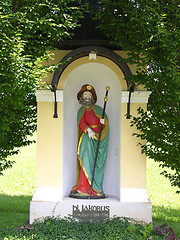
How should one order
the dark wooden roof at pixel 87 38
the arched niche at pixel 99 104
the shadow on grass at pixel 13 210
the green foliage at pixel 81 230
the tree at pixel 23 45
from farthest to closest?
the shadow on grass at pixel 13 210 < the arched niche at pixel 99 104 < the dark wooden roof at pixel 87 38 < the green foliage at pixel 81 230 < the tree at pixel 23 45

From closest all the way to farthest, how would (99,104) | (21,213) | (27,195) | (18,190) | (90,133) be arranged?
1. (90,133)
2. (99,104)
3. (21,213)
4. (27,195)
5. (18,190)

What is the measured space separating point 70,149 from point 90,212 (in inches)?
52.9

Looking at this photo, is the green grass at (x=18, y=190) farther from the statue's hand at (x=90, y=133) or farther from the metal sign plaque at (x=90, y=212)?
the statue's hand at (x=90, y=133)

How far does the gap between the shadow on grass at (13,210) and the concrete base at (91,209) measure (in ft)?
4.81

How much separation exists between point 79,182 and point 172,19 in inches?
131

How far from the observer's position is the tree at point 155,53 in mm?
5527

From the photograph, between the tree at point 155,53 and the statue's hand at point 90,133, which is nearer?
the tree at point 155,53

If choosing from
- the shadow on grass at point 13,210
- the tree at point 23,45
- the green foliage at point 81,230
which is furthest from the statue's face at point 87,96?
the shadow on grass at point 13,210

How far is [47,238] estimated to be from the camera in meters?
5.65

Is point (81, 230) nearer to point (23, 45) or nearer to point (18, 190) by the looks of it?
point (23, 45)

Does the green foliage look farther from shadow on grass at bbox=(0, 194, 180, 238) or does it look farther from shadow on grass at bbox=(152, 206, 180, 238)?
shadow on grass at bbox=(152, 206, 180, 238)

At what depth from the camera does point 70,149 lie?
7223 millimetres

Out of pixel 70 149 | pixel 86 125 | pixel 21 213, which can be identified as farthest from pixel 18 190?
pixel 86 125

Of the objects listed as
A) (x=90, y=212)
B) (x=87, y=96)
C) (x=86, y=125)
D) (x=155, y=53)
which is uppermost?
(x=155, y=53)
